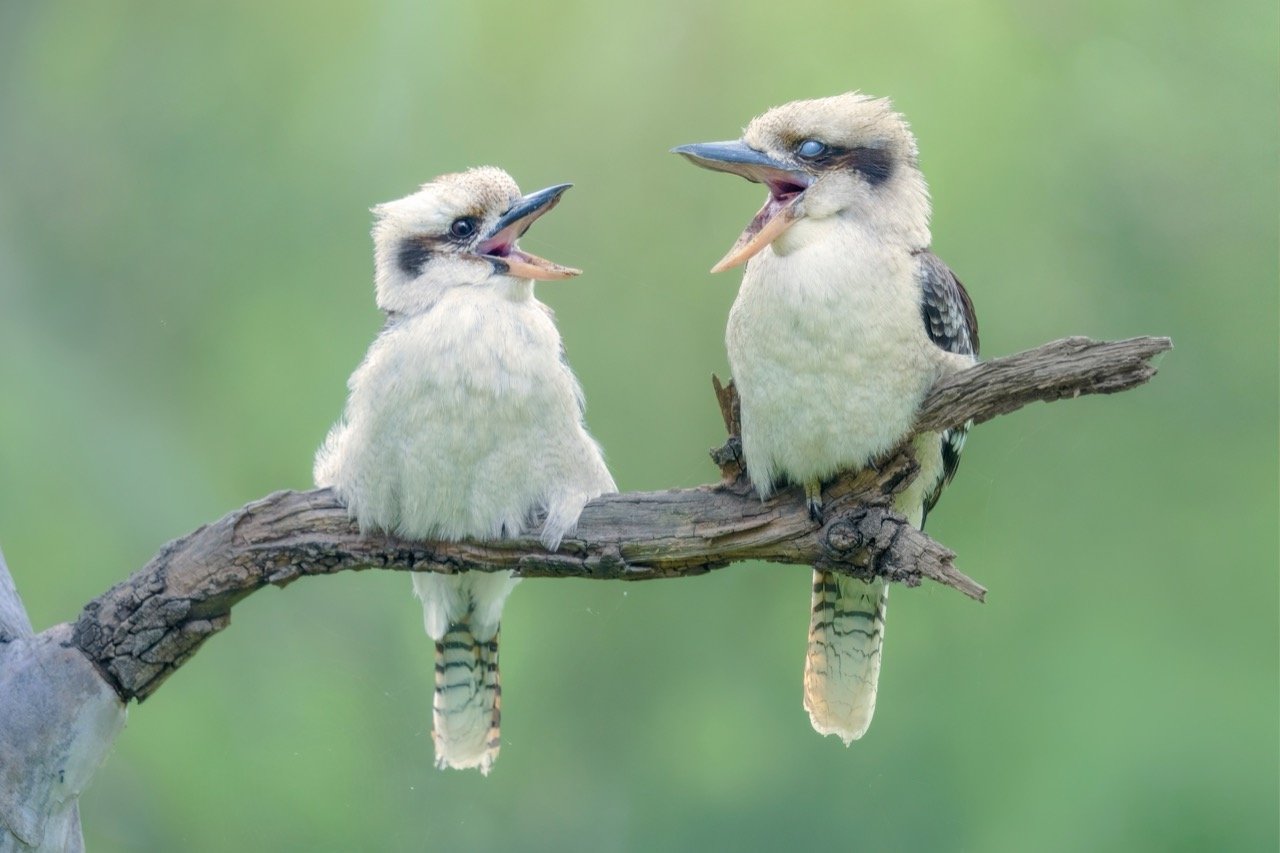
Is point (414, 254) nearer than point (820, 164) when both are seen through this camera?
No

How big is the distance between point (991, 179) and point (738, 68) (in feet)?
2.23

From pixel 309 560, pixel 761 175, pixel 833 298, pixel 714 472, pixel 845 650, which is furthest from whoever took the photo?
pixel 714 472

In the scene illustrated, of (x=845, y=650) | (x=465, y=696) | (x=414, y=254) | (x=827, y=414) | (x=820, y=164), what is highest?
(x=820, y=164)

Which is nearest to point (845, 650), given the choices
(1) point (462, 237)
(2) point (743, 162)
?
(2) point (743, 162)

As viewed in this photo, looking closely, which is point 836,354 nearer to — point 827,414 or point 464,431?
point 827,414

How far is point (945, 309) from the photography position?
2260mm

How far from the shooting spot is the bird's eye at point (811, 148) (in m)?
2.24

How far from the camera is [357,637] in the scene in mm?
3445

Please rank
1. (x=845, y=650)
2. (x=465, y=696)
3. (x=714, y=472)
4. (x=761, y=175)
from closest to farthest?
(x=761, y=175) → (x=845, y=650) → (x=465, y=696) → (x=714, y=472)

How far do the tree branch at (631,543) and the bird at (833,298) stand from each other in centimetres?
5

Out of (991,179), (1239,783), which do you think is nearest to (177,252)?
(991,179)

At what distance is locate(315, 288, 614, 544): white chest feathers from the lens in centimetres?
236

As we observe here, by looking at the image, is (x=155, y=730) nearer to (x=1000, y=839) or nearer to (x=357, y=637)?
(x=357, y=637)

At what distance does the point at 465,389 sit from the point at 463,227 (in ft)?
1.04
